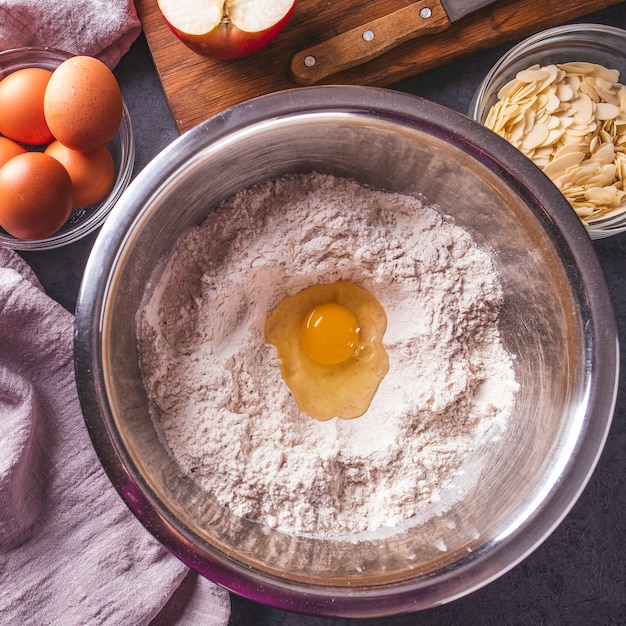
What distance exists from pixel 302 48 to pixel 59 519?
1285mm

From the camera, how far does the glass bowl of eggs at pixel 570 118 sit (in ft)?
5.26

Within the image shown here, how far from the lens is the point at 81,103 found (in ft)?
4.64

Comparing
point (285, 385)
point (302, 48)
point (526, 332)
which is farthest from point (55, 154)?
point (526, 332)

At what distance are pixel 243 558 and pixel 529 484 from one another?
591 millimetres

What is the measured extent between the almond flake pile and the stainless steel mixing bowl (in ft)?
0.96

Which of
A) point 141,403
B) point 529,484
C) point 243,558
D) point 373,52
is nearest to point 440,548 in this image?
point 529,484

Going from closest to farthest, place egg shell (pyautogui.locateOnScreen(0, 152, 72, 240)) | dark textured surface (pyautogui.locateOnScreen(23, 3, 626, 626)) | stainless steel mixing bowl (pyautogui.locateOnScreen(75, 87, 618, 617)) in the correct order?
stainless steel mixing bowl (pyautogui.locateOnScreen(75, 87, 618, 617)) < egg shell (pyautogui.locateOnScreen(0, 152, 72, 240)) < dark textured surface (pyautogui.locateOnScreen(23, 3, 626, 626))

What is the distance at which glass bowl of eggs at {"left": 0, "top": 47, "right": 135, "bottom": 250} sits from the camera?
1.42 metres

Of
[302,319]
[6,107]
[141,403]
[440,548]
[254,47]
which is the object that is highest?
[6,107]

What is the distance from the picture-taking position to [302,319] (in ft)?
5.37

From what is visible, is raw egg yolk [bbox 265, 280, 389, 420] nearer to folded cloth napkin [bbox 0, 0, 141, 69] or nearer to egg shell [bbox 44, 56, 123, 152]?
egg shell [bbox 44, 56, 123, 152]

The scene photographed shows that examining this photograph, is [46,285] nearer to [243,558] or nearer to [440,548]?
[243,558]

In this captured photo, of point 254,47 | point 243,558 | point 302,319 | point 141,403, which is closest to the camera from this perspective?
point 243,558

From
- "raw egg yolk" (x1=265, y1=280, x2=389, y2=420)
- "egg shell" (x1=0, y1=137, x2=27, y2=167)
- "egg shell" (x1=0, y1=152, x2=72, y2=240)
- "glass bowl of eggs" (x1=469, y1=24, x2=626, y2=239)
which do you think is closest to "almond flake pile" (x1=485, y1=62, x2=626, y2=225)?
"glass bowl of eggs" (x1=469, y1=24, x2=626, y2=239)
